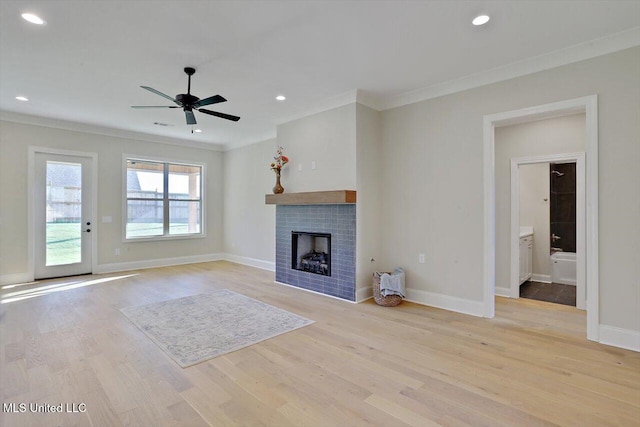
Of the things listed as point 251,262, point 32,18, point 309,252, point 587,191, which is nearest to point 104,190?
point 251,262

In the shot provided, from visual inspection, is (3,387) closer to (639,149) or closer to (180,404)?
(180,404)

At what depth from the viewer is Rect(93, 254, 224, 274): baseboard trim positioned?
20.2 ft

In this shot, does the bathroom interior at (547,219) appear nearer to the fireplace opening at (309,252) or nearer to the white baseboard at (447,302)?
the white baseboard at (447,302)

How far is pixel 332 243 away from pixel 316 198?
2.32 feet

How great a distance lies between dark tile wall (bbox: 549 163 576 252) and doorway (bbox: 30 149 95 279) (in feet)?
28.8

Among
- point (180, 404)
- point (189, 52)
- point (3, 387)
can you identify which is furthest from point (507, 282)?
point (3, 387)

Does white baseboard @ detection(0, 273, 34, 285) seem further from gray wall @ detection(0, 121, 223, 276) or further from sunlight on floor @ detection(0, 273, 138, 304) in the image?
sunlight on floor @ detection(0, 273, 138, 304)

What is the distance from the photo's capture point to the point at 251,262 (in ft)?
22.8

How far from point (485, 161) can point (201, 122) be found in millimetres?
4722

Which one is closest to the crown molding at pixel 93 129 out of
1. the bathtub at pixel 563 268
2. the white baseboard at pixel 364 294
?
the white baseboard at pixel 364 294

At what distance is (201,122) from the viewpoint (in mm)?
5684

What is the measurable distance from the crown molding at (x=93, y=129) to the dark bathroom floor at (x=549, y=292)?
23.5 feet

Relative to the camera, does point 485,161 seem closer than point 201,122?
Yes

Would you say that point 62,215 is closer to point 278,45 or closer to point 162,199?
point 162,199
